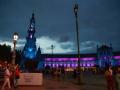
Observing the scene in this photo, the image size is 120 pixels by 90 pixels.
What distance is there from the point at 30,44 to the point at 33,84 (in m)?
128

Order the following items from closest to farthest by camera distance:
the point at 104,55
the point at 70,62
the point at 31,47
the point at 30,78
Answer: the point at 30,78, the point at 31,47, the point at 104,55, the point at 70,62

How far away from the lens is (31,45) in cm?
15438

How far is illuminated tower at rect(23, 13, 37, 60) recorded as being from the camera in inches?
5863

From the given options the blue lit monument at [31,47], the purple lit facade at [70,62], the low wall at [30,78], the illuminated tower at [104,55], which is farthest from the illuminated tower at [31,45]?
the low wall at [30,78]

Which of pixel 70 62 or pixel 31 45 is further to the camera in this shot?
pixel 70 62

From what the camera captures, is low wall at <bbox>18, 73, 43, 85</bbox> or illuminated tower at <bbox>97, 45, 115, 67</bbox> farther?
illuminated tower at <bbox>97, 45, 115, 67</bbox>

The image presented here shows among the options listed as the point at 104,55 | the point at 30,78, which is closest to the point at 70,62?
the point at 104,55

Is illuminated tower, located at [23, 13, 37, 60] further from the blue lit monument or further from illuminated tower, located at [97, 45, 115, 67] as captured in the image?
illuminated tower, located at [97, 45, 115, 67]

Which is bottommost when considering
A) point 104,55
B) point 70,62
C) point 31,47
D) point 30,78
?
point 30,78

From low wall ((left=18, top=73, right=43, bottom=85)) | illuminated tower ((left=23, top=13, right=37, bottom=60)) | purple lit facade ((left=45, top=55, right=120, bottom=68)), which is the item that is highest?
illuminated tower ((left=23, top=13, right=37, bottom=60))

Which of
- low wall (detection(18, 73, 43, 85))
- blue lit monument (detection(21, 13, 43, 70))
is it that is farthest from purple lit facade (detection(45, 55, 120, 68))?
low wall (detection(18, 73, 43, 85))

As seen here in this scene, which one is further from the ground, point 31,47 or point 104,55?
point 31,47

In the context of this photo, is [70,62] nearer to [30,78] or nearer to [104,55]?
[104,55]

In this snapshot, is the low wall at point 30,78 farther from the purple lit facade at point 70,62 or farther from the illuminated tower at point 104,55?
the purple lit facade at point 70,62
